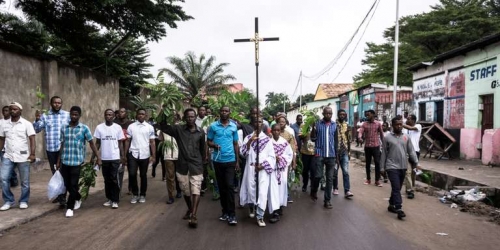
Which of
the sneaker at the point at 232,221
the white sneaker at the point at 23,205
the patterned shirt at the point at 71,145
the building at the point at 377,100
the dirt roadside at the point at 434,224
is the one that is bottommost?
the dirt roadside at the point at 434,224

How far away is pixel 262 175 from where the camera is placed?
6027 millimetres

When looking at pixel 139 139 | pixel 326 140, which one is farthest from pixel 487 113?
pixel 139 139

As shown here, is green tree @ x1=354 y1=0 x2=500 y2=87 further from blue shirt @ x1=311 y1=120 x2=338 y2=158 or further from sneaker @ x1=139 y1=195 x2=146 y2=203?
sneaker @ x1=139 y1=195 x2=146 y2=203

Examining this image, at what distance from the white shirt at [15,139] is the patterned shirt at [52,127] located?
241mm

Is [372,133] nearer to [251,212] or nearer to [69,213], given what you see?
[251,212]

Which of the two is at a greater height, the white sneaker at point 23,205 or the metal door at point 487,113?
the metal door at point 487,113

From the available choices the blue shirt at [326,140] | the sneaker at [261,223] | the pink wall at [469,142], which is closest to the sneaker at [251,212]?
the sneaker at [261,223]

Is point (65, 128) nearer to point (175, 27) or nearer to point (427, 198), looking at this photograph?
point (427, 198)

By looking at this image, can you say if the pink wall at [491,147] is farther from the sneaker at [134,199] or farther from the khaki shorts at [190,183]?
the sneaker at [134,199]

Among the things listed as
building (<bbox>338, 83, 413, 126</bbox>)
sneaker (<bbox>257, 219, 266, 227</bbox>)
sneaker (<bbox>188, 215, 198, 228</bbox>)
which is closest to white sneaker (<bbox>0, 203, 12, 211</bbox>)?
sneaker (<bbox>188, 215, 198, 228</bbox>)

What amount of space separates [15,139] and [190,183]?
3.15 metres

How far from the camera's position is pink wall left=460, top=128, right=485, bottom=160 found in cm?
1495

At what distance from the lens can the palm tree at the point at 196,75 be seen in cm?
3180

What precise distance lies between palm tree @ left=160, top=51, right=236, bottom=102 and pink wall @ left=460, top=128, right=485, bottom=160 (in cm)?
1965
